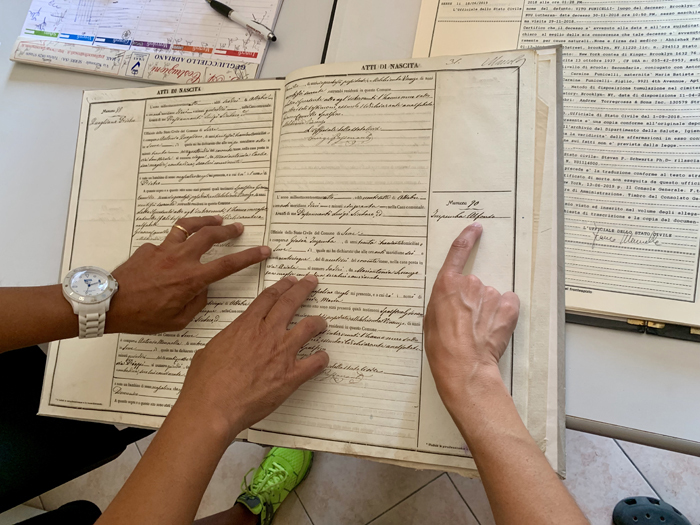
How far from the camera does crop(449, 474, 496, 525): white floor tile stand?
1.00 m

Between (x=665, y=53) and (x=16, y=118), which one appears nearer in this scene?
(x=665, y=53)

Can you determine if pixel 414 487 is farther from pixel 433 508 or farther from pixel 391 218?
pixel 391 218

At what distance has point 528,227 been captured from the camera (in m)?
0.49

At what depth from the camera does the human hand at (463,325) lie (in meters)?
0.45

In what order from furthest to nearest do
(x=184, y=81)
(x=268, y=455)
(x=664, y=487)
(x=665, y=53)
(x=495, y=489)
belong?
(x=268, y=455), (x=664, y=487), (x=184, y=81), (x=665, y=53), (x=495, y=489)

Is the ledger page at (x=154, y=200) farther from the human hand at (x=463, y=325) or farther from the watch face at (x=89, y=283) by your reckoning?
the human hand at (x=463, y=325)

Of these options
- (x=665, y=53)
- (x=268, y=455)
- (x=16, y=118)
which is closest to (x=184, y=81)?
(x=16, y=118)

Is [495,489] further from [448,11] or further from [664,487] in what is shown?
[664,487]

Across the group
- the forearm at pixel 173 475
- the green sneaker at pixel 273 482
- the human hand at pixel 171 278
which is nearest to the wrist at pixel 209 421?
the forearm at pixel 173 475

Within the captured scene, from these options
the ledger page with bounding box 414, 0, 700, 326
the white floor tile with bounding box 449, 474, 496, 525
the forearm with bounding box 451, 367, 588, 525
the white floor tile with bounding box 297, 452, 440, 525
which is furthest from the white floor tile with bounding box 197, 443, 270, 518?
the ledger page with bounding box 414, 0, 700, 326

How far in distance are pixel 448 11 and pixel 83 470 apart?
0.91 m

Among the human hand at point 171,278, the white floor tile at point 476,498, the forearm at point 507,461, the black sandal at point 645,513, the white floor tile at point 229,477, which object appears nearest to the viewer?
the forearm at point 507,461

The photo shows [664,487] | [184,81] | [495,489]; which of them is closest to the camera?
[495,489]

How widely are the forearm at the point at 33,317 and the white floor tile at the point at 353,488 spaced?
2.52 ft
